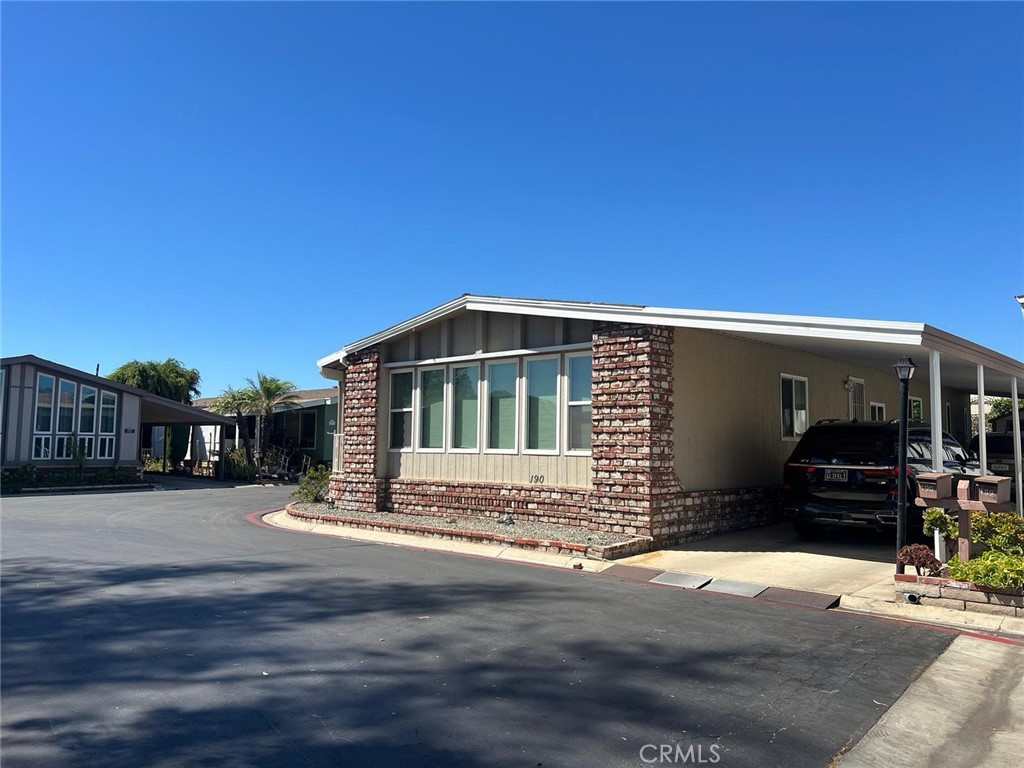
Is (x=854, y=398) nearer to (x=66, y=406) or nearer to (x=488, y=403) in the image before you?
(x=488, y=403)

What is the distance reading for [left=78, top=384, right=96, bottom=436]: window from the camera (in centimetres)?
2870

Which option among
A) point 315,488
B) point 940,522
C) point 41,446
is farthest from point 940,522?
point 41,446

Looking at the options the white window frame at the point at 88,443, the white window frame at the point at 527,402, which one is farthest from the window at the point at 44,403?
the white window frame at the point at 527,402

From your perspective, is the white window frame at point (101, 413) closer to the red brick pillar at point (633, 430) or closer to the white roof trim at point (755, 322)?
the white roof trim at point (755, 322)

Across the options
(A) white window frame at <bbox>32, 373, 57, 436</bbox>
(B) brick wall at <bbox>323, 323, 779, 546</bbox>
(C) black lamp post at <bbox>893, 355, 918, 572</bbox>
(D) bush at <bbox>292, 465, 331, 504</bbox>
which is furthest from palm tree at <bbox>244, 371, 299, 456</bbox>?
(C) black lamp post at <bbox>893, 355, 918, 572</bbox>

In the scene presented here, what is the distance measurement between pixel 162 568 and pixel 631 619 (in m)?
6.03

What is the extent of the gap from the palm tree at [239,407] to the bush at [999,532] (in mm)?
28638

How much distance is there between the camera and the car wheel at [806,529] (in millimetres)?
12023

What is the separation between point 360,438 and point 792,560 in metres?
9.10

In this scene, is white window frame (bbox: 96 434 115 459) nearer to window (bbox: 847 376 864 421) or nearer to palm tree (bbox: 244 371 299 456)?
palm tree (bbox: 244 371 299 456)

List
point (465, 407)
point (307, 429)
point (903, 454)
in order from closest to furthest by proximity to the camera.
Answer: point (903, 454)
point (465, 407)
point (307, 429)

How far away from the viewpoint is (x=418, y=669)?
5.56 m

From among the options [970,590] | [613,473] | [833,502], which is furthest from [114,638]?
[833,502]

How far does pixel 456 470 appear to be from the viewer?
1445 centimetres
